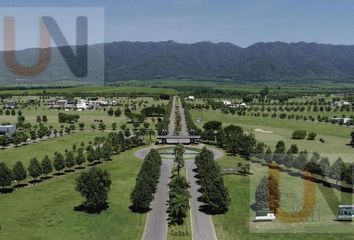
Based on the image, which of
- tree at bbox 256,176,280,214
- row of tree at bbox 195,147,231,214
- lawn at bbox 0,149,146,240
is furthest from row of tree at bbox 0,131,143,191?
tree at bbox 256,176,280,214

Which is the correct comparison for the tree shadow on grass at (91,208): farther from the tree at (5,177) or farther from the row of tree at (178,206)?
the tree at (5,177)

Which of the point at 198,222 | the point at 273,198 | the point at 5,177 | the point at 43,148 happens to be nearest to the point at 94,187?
the point at 198,222

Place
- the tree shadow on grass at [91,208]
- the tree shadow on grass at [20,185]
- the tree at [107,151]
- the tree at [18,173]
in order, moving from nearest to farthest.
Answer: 1. the tree shadow on grass at [91,208]
2. the tree at [18,173]
3. the tree shadow on grass at [20,185]
4. the tree at [107,151]

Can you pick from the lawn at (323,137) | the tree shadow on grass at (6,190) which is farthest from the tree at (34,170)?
the lawn at (323,137)

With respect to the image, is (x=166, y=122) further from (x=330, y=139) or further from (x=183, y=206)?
(x=183, y=206)

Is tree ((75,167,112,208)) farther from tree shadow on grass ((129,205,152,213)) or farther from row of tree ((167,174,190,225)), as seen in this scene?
row of tree ((167,174,190,225))

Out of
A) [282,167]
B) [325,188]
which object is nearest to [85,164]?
[282,167]
